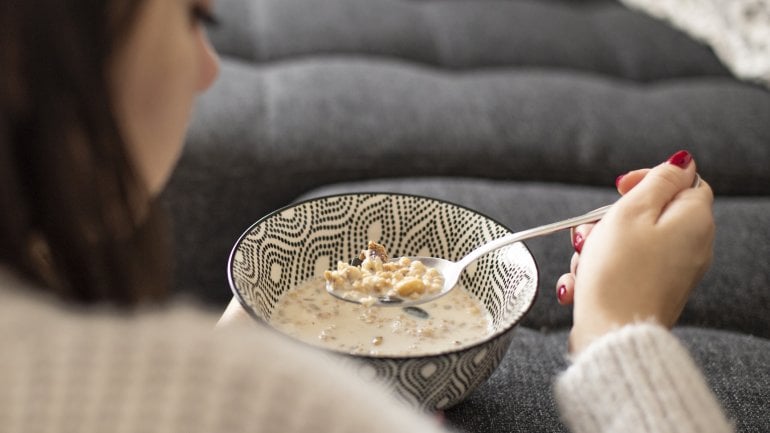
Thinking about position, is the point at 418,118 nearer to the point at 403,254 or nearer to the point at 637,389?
the point at 403,254

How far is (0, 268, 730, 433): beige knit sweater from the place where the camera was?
385 millimetres

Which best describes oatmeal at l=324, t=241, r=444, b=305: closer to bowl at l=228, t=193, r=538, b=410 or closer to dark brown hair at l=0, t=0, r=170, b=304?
bowl at l=228, t=193, r=538, b=410

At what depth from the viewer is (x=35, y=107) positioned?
467mm

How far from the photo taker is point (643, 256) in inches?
29.5

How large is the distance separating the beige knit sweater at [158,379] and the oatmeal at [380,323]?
1.00 feet

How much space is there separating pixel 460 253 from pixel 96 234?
472mm

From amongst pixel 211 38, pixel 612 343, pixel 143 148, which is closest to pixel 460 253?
pixel 612 343

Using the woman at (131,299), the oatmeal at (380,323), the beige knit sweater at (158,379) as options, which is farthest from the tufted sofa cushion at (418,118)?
the beige knit sweater at (158,379)

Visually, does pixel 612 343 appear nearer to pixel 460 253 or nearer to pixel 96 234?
pixel 460 253

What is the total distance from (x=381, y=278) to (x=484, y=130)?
0.79 meters

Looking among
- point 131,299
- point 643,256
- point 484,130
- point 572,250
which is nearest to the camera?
point 131,299

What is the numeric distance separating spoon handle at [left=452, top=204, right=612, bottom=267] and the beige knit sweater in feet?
1.30

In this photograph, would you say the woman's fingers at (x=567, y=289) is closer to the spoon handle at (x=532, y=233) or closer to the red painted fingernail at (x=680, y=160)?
the spoon handle at (x=532, y=233)

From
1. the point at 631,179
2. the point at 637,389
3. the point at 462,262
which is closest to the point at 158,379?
the point at 637,389
